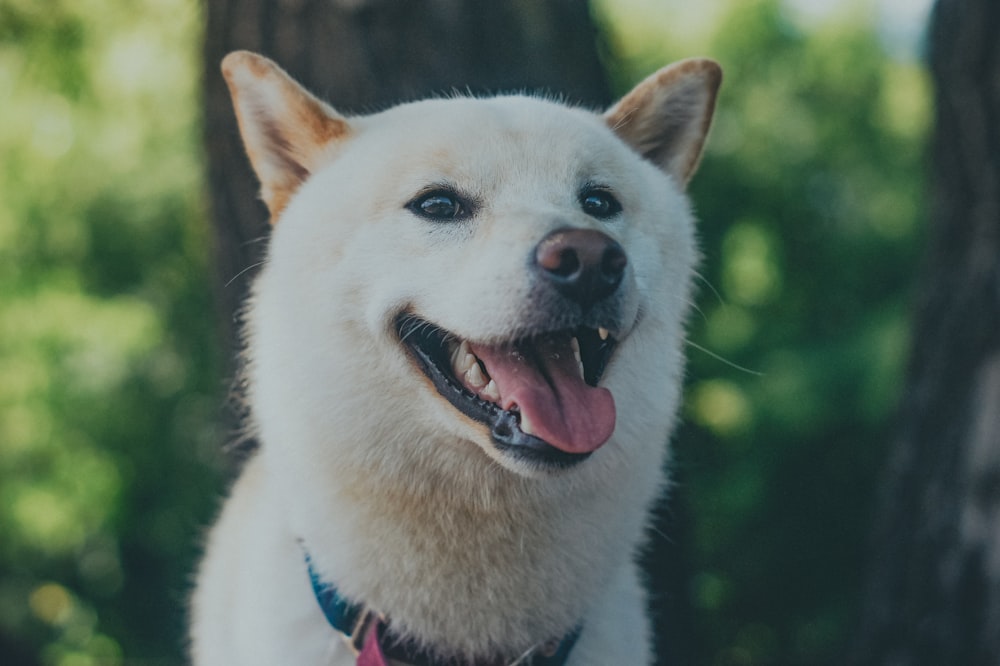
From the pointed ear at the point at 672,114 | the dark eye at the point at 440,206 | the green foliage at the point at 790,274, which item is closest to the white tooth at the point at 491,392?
the dark eye at the point at 440,206

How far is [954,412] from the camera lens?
4324mm

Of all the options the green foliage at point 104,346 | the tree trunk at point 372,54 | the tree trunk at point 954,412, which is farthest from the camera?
the green foliage at point 104,346

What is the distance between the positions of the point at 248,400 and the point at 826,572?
24.8 feet

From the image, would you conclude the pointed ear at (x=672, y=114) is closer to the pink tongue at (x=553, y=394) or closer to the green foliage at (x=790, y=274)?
the pink tongue at (x=553, y=394)

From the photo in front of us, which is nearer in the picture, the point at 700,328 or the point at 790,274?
the point at 700,328

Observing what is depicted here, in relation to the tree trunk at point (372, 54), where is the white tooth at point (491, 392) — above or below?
below

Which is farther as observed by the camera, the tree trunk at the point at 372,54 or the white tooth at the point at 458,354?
the tree trunk at the point at 372,54

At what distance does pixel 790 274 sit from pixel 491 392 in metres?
7.49

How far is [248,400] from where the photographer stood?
303 centimetres

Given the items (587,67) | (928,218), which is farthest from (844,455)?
(587,67)

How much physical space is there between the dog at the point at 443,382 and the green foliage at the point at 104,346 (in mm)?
5556

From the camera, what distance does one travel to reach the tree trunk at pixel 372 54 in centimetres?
365

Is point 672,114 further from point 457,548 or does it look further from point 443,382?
point 457,548

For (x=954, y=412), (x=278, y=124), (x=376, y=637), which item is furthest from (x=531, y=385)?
(x=954, y=412)
